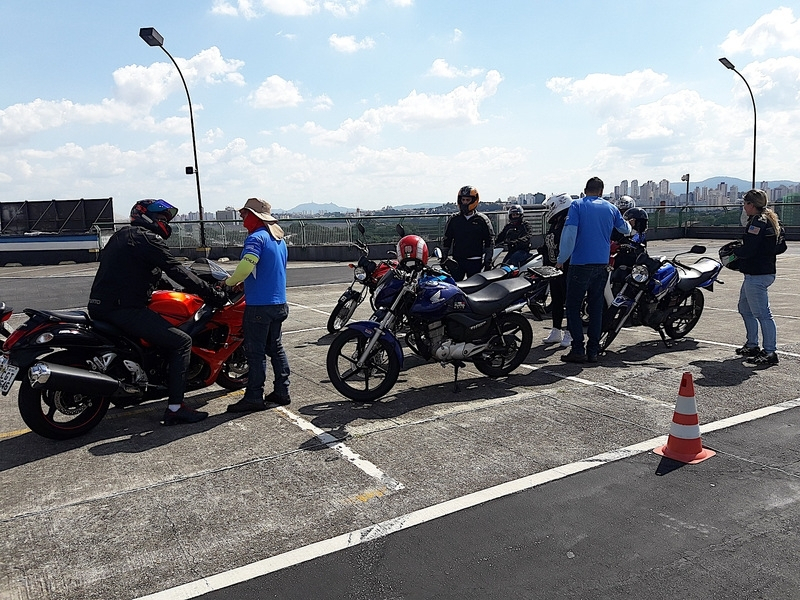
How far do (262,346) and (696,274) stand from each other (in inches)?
222

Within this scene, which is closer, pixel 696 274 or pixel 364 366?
pixel 364 366

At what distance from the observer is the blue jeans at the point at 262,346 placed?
5.61 m

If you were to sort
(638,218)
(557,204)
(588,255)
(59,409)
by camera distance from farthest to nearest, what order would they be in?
(638,218), (557,204), (588,255), (59,409)

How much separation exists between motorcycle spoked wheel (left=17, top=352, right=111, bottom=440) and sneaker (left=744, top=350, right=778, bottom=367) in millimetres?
6183

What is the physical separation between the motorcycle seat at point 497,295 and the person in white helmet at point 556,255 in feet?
4.66

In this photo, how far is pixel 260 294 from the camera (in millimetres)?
5578

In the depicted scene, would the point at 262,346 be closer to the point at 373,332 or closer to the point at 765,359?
the point at 373,332

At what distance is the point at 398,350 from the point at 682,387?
2.32m

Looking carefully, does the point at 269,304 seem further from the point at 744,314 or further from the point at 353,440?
the point at 744,314

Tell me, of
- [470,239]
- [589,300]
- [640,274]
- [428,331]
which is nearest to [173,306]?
[428,331]

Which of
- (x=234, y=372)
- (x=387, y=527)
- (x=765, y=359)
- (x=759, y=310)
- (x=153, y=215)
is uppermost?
(x=153, y=215)

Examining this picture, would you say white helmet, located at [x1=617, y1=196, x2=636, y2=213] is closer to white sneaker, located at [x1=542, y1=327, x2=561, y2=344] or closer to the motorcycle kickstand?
white sneaker, located at [x1=542, y1=327, x2=561, y2=344]

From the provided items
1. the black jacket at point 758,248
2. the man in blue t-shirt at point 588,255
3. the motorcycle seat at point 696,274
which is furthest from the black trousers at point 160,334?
the motorcycle seat at point 696,274

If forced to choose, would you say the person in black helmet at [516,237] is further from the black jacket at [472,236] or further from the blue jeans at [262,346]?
the blue jeans at [262,346]
